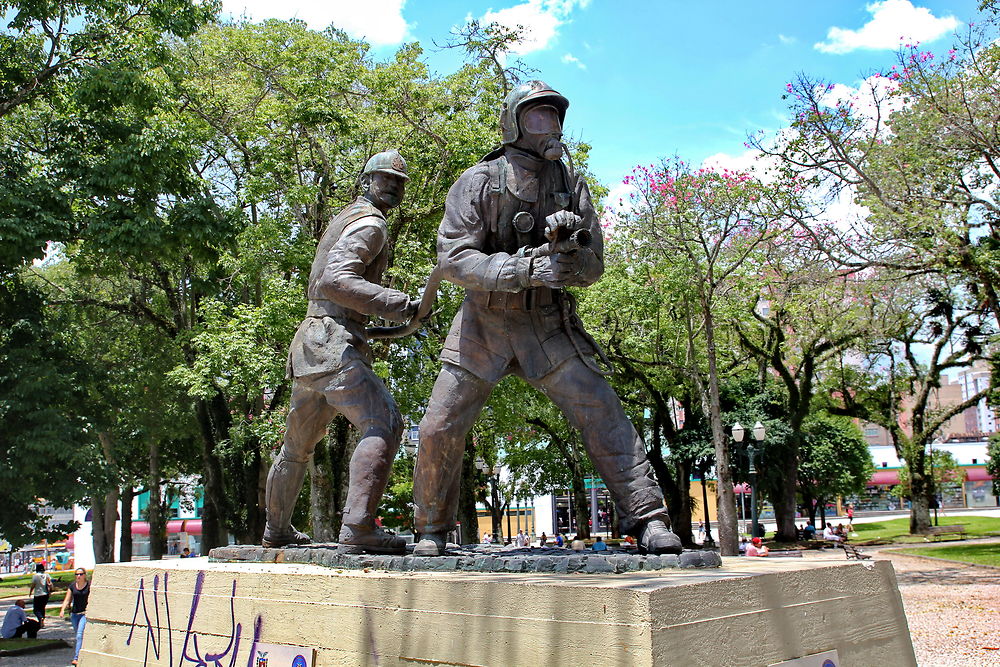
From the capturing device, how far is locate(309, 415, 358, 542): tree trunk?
50.4 ft

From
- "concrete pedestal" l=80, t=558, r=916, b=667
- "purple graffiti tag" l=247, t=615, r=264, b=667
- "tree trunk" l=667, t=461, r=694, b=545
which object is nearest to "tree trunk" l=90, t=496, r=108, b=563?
"tree trunk" l=667, t=461, r=694, b=545

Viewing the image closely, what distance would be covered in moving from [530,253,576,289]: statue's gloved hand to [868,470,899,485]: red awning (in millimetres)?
66008

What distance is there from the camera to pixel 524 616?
3.25 meters

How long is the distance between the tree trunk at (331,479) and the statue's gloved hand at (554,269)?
1125cm

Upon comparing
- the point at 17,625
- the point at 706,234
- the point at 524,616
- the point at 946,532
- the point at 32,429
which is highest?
the point at 706,234

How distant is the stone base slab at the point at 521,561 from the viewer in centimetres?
371

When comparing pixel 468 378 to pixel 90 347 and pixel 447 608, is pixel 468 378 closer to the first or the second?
pixel 447 608

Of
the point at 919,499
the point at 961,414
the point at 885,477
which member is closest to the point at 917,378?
the point at 919,499

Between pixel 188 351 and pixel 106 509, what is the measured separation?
36.1 feet

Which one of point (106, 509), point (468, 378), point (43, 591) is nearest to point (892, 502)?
point (106, 509)

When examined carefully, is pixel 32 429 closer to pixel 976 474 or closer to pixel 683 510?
pixel 683 510

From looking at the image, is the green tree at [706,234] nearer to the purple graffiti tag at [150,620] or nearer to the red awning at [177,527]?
the purple graffiti tag at [150,620]

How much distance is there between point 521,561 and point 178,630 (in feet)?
6.49

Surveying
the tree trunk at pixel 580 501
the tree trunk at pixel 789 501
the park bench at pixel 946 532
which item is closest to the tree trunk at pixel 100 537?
the tree trunk at pixel 580 501
